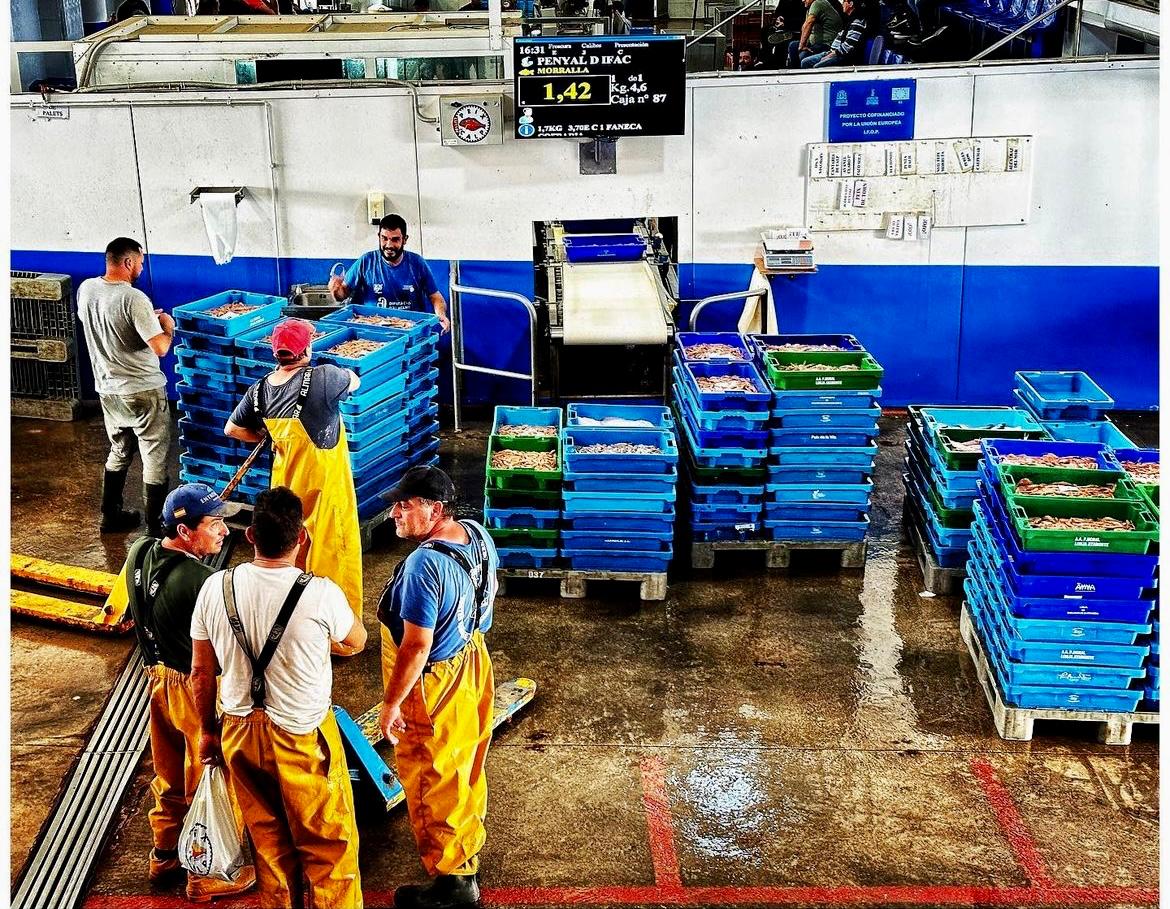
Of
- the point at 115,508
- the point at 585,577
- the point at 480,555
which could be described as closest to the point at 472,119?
the point at 115,508

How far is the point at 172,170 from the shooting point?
1123 centimetres

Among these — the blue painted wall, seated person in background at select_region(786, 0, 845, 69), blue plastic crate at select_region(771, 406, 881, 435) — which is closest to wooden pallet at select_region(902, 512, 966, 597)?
blue plastic crate at select_region(771, 406, 881, 435)

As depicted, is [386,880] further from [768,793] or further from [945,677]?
[945,677]

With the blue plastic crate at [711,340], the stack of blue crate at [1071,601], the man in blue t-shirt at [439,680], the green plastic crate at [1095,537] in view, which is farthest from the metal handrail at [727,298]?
the man in blue t-shirt at [439,680]

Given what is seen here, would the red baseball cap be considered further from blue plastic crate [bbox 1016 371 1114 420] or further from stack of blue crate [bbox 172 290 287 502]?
blue plastic crate [bbox 1016 371 1114 420]

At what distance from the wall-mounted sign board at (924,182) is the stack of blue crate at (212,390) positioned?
4.89m

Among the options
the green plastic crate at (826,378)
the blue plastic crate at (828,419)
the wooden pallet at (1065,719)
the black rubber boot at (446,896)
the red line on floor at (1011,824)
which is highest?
the green plastic crate at (826,378)

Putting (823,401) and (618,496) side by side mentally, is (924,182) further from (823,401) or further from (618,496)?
(618,496)

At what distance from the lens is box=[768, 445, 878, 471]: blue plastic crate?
827 centimetres

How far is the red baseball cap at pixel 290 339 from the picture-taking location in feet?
22.6

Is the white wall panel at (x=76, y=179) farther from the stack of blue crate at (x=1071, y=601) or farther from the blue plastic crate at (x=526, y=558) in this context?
the stack of blue crate at (x=1071, y=601)

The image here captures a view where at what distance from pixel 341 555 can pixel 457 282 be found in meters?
4.57

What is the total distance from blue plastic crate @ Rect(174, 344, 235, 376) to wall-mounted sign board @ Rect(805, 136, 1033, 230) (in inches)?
204

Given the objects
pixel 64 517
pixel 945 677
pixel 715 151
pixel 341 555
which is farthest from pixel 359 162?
pixel 945 677
